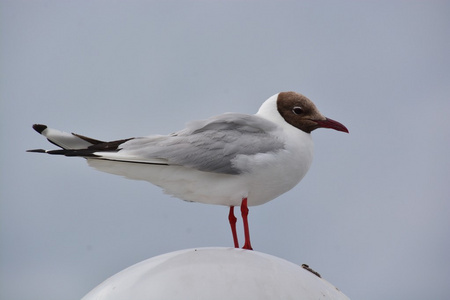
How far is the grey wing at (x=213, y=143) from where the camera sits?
17.9ft

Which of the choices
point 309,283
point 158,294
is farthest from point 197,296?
point 309,283

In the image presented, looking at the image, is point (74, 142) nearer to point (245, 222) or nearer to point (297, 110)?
point (245, 222)

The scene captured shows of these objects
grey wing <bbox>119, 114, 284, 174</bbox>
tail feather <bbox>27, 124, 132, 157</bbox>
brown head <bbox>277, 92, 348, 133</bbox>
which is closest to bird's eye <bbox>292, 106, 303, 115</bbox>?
brown head <bbox>277, 92, 348, 133</bbox>

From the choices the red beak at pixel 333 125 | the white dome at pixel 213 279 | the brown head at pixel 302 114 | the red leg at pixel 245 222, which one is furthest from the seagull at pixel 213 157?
the white dome at pixel 213 279

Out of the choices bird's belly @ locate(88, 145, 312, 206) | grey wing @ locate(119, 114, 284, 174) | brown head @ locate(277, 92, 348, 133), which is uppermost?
brown head @ locate(277, 92, 348, 133)

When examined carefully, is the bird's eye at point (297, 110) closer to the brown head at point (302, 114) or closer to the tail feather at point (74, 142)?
the brown head at point (302, 114)

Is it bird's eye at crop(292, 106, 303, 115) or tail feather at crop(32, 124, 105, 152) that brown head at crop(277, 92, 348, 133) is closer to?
bird's eye at crop(292, 106, 303, 115)

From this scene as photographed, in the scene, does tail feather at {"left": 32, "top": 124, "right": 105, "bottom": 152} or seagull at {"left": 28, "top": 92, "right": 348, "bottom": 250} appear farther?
tail feather at {"left": 32, "top": 124, "right": 105, "bottom": 152}

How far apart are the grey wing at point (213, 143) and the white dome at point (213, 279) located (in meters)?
1.05

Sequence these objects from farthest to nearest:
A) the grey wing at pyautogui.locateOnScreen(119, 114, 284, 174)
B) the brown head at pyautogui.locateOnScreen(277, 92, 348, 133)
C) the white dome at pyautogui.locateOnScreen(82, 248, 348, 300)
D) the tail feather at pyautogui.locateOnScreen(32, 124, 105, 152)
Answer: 1. the brown head at pyautogui.locateOnScreen(277, 92, 348, 133)
2. the tail feather at pyautogui.locateOnScreen(32, 124, 105, 152)
3. the grey wing at pyautogui.locateOnScreen(119, 114, 284, 174)
4. the white dome at pyautogui.locateOnScreen(82, 248, 348, 300)

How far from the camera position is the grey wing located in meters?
5.47

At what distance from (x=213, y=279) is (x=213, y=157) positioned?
5.20 feet

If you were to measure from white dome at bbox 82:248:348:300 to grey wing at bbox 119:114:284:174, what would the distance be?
3.44ft

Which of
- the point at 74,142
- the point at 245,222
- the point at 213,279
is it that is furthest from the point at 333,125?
the point at 213,279
